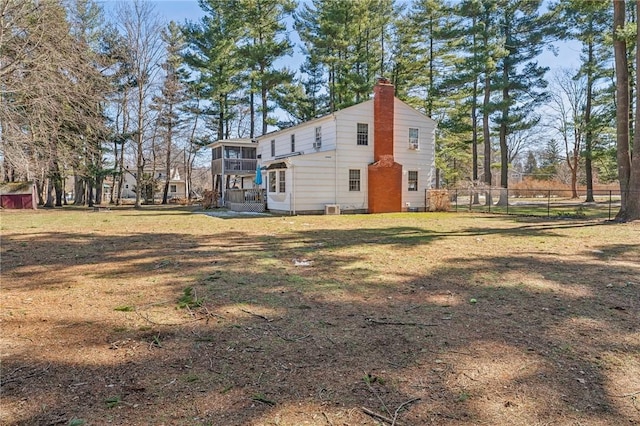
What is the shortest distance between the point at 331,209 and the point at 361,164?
306 cm

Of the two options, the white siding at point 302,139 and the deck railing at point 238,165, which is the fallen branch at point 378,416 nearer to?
the white siding at point 302,139

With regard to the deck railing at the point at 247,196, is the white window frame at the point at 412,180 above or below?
above

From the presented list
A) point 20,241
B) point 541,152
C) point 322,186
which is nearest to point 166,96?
point 322,186

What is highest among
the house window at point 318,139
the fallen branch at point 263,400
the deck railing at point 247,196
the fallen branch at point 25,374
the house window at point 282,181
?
the house window at point 318,139

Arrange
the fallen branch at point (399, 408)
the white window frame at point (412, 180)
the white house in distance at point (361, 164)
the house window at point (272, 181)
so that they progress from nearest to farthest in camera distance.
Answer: the fallen branch at point (399, 408), the white house in distance at point (361, 164), the house window at point (272, 181), the white window frame at point (412, 180)

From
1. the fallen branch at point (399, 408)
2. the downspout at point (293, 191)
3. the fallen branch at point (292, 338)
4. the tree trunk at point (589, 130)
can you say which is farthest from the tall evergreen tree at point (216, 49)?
the fallen branch at point (399, 408)

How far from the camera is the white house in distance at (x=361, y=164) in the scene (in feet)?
65.7

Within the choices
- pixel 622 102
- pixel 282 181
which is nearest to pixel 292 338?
pixel 622 102

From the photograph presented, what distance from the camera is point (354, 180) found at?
831 inches

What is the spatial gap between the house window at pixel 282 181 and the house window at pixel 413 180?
24.2 ft

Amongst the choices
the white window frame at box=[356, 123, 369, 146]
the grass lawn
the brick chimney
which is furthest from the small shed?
the grass lawn

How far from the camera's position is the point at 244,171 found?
28984 millimetres

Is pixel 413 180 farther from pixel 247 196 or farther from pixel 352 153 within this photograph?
pixel 247 196

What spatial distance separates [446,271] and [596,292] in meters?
2.03
